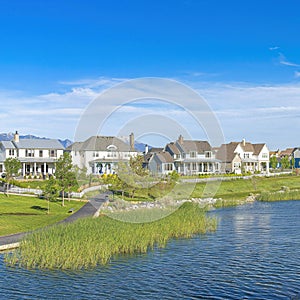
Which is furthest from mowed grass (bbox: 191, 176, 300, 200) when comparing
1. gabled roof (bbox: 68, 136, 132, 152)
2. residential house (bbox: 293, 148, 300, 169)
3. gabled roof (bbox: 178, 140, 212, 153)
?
residential house (bbox: 293, 148, 300, 169)

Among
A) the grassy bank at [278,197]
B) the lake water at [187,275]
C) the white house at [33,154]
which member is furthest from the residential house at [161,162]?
the lake water at [187,275]

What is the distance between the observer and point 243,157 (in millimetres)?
105938

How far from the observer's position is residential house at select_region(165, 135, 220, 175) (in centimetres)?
8906

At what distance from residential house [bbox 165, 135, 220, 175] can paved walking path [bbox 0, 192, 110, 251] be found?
34.2 m

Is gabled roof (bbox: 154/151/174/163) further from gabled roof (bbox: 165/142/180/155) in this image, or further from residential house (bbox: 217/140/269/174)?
residential house (bbox: 217/140/269/174)

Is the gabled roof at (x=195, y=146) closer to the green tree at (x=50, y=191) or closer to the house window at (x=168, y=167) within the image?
the house window at (x=168, y=167)

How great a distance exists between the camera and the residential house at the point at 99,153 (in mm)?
80000

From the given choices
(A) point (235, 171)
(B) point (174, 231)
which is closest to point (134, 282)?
(B) point (174, 231)

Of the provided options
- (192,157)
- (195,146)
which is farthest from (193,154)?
(195,146)

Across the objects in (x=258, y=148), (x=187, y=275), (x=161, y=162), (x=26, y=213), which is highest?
(x=258, y=148)

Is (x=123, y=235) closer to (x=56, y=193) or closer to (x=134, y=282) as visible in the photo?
(x=134, y=282)

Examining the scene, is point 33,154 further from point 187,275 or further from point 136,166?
point 187,275

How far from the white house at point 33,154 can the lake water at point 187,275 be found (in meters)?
49.6

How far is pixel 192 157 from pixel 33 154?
106ft
